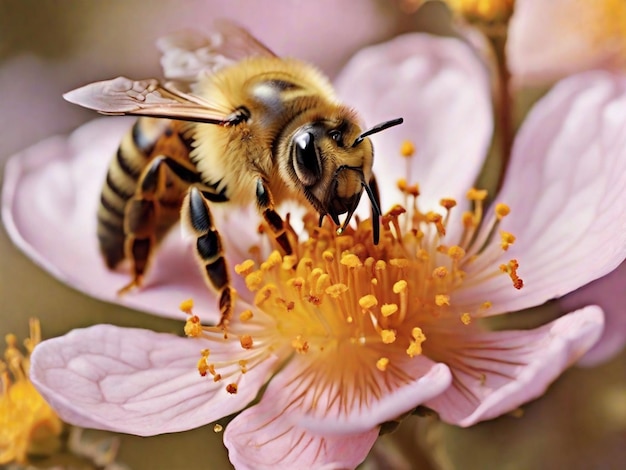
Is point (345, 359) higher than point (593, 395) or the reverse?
higher

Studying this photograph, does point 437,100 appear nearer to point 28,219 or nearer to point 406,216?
point 406,216

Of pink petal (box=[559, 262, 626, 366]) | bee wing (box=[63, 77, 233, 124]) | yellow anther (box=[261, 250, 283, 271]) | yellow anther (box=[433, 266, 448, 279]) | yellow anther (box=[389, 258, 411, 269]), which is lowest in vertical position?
pink petal (box=[559, 262, 626, 366])

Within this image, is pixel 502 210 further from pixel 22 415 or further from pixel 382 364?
pixel 22 415

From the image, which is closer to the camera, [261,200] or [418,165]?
[261,200]

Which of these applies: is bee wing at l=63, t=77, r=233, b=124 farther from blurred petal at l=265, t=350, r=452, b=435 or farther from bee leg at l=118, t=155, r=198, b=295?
blurred petal at l=265, t=350, r=452, b=435

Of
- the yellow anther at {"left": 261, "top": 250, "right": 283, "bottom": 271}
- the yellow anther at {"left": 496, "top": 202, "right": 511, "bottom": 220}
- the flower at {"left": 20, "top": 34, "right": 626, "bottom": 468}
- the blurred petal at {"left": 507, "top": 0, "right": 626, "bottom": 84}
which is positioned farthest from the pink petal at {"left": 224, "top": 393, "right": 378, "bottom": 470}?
the blurred petal at {"left": 507, "top": 0, "right": 626, "bottom": 84}

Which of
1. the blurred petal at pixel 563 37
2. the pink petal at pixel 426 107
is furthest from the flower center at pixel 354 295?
the blurred petal at pixel 563 37

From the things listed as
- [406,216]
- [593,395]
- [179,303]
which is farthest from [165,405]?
[593,395]
